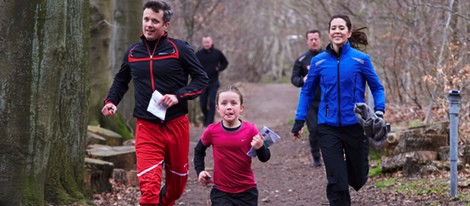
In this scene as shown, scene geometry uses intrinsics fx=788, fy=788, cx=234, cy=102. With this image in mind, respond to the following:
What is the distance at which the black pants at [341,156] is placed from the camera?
7.26m

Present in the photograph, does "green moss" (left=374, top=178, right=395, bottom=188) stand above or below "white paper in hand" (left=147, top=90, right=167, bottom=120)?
below

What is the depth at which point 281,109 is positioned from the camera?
115ft

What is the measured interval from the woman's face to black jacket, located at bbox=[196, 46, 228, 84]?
482 inches

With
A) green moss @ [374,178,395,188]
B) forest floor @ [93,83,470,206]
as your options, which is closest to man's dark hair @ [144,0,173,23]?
forest floor @ [93,83,470,206]

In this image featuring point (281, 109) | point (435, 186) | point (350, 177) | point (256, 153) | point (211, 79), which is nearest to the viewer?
point (256, 153)

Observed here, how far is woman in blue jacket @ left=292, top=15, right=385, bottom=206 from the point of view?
727 centimetres

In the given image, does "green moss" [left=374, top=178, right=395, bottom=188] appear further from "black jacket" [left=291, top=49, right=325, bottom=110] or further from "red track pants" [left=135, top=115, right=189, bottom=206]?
"red track pants" [left=135, top=115, right=189, bottom=206]

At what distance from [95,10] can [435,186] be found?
8469 millimetres

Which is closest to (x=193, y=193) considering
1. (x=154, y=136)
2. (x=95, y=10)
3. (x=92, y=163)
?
(x=92, y=163)

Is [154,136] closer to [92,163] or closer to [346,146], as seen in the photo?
[346,146]

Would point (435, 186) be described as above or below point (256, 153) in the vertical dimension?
below

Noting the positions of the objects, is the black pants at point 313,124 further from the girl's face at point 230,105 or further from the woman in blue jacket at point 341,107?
the girl's face at point 230,105

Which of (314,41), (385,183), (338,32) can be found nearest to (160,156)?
(338,32)

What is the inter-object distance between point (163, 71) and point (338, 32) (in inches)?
66.5
